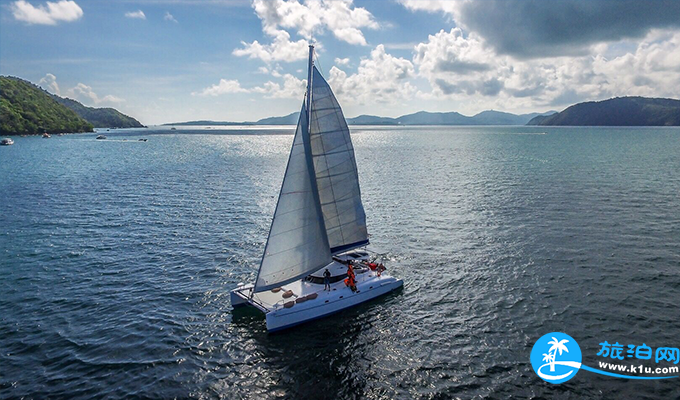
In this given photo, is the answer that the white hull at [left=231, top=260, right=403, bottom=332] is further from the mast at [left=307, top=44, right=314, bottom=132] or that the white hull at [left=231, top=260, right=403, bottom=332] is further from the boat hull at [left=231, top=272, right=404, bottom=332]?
the mast at [left=307, top=44, right=314, bottom=132]

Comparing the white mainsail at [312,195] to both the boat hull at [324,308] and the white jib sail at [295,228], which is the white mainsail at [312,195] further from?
the boat hull at [324,308]

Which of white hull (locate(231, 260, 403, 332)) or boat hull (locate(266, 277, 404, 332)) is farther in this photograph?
white hull (locate(231, 260, 403, 332))

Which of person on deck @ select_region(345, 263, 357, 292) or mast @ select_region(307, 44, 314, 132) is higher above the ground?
mast @ select_region(307, 44, 314, 132)

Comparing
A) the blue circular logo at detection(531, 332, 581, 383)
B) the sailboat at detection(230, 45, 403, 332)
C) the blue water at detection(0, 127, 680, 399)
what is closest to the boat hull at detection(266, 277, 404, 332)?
the sailboat at detection(230, 45, 403, 332)

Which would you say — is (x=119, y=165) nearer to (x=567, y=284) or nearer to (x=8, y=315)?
(x=8, y=315)

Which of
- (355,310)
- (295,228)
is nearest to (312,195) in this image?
(295,228)
